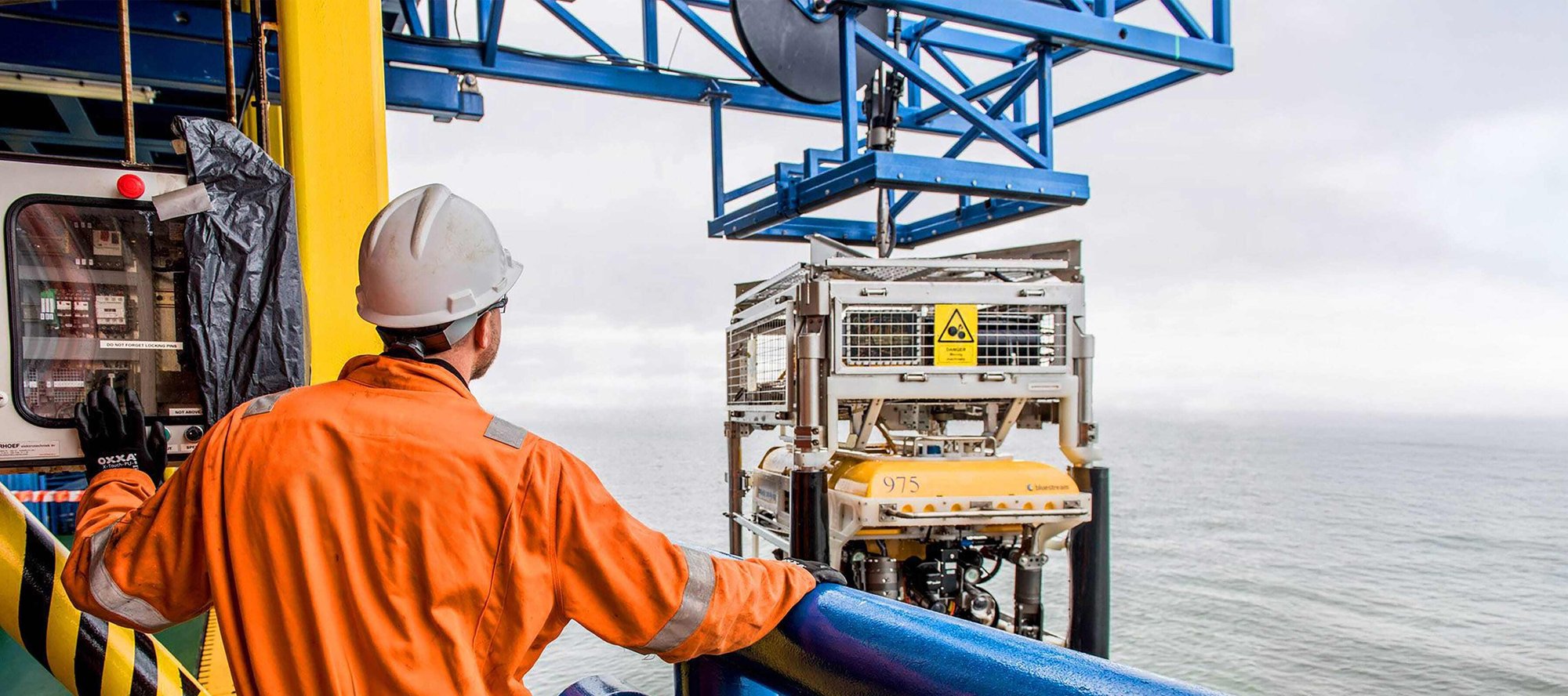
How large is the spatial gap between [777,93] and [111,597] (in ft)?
22.7

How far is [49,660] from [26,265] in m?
1.01

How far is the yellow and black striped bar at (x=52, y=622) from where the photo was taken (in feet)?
7.00

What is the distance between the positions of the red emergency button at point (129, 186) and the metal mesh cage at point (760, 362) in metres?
3.67

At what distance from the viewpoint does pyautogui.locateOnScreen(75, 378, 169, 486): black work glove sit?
2.36 m

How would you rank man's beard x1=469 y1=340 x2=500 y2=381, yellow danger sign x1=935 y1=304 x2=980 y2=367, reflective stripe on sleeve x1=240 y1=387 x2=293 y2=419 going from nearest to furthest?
1. reflective stripe on sleeve x1=240 y1=387 x2=293 y2=419
2. man's beard x1=469 y1=340 x2=500 y2=381
3. yellow danger sign x1=935 y1=304 x2=980 y2=367

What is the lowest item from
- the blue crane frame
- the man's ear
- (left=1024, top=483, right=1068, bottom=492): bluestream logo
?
(left=1024, top=483, right=1068, bottom=492): bluestream logo

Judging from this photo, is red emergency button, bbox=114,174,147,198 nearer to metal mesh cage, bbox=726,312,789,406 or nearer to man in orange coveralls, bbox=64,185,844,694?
man in orange coveralls, bbox=64,185,844,694

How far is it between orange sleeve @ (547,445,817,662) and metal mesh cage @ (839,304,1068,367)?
405 centimetres

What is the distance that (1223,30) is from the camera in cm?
628

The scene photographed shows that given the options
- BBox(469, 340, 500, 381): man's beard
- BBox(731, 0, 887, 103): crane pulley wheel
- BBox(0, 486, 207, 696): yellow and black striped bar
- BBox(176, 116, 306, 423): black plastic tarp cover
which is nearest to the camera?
BBox(469, 340, 500, 381): man's beard

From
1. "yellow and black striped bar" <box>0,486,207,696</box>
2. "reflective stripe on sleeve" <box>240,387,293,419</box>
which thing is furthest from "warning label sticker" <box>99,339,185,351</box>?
"reflective stripe on sleeve" <box>240,387,293,419</box>

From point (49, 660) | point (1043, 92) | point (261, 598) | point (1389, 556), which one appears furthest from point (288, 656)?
point (1389, 556)

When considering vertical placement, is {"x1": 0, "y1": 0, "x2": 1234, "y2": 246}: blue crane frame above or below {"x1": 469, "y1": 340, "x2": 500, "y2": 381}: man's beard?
above

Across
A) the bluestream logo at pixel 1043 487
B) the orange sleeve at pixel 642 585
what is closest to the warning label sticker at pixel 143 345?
the orange sleeve at pixel 642 585
